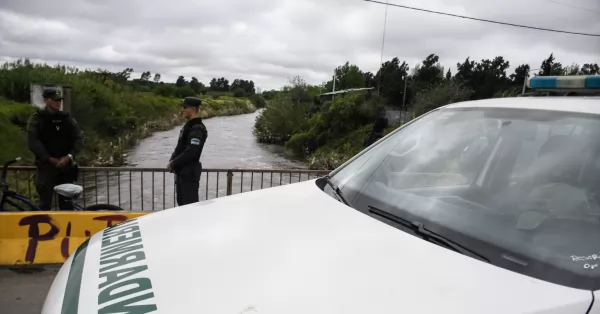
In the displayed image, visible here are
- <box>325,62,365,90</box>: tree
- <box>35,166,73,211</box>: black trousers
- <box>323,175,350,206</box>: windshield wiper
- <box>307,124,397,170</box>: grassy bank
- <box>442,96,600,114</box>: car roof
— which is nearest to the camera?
<box>442,96,600,114</box>: car roof

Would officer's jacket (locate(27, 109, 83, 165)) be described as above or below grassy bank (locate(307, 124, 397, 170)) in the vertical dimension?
above

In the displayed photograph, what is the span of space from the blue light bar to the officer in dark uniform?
5.27 meters

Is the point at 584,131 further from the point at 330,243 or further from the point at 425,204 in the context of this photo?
the point at 330,243

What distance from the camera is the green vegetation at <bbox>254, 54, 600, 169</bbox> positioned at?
30.8m

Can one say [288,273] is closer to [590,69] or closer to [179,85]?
[590,69]

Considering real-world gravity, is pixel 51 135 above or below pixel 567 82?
below

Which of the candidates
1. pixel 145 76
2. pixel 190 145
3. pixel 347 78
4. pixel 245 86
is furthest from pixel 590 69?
pixel 245 86

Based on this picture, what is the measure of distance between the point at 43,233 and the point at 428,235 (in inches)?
170

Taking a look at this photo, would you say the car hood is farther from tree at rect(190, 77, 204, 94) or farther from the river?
tree at rect(190, 77, 204, 94)

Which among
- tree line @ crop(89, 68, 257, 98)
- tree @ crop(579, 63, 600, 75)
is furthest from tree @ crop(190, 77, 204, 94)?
tree @ crop(579, 63, 600, 75)

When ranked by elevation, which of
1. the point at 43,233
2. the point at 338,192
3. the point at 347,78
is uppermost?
the point at 347,78

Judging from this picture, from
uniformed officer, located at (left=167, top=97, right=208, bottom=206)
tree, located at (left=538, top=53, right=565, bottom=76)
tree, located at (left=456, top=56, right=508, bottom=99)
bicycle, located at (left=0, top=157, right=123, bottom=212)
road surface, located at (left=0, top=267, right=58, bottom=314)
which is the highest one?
tree, located at (left=456, top=56, right=508, bottom=99)

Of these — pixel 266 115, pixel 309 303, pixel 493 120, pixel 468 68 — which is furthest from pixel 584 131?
pixel 468 68

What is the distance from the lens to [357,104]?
33.2 m
